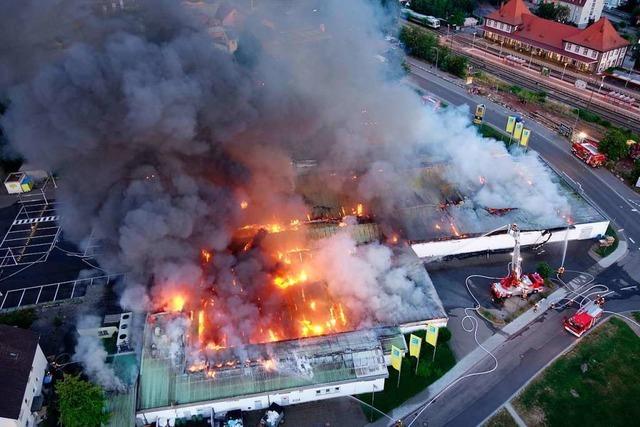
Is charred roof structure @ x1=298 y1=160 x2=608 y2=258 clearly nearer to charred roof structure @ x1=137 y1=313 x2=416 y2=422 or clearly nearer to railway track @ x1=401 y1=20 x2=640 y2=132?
charred roof structure @ x1=137 y1=313 x2=416 y2=422

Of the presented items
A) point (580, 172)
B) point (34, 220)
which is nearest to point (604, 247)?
point (580, 172)

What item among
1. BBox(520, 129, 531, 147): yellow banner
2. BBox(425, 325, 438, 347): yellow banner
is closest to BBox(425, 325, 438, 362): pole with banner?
BBox(425, 325, 438, 347): yellow banner

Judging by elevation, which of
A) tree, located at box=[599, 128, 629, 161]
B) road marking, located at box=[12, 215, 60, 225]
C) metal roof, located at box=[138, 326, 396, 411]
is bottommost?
road marking, located at box=[12, 215, 60, 225]

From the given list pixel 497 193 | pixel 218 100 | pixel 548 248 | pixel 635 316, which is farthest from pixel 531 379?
pixel 218 100

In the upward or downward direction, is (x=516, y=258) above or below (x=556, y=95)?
below

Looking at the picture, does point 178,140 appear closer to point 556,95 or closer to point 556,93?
point 556,95

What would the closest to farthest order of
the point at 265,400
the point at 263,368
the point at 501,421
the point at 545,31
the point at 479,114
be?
the point at 501,421 → the point at 265,400 → the point at 263,368 → the point at 479,114 → the point at 545,31

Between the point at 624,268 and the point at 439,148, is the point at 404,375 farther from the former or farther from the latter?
the point at 439,148
